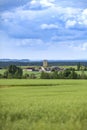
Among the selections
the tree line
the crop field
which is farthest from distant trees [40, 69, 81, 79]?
the crop field

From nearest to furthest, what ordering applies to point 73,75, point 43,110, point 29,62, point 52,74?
1. point 43,110
2. point 29,62
3. point 73,75
4. point 52,74

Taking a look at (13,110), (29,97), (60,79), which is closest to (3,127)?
(13,110)

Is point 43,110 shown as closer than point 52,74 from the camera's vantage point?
Yes

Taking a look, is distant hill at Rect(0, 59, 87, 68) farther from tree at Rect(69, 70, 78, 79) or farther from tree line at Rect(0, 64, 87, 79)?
tree at Rect(69, 70, 78, 79)

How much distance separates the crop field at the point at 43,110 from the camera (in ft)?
7.19

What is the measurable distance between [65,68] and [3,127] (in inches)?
36.5

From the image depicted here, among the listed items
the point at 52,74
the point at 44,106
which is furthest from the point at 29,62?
the point at 52,74

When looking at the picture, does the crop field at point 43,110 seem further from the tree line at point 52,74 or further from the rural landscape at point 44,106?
the tree line at point 52,74

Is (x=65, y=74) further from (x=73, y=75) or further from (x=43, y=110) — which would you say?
(x=43, y=110)

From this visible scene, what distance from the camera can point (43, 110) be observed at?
2.31 m

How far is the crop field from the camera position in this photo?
7.19 feet

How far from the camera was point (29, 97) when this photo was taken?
8.01 feet

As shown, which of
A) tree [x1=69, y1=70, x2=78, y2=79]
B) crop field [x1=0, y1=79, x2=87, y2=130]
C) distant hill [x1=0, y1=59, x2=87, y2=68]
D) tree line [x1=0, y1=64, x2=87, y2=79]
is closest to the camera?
crop field [x1=0, y1=79, x2=87, y2=130]

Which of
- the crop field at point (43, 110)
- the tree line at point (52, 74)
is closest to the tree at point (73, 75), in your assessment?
the tree line at point (52, 74)
